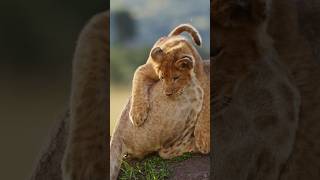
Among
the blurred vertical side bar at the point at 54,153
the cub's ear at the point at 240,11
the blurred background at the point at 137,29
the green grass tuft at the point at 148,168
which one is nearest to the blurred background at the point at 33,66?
the blurred vertical side bar at the point at 54,153

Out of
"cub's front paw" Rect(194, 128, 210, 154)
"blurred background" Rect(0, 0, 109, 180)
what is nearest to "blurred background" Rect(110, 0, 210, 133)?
"blurred background" Rect(0, 0, 109, 180)

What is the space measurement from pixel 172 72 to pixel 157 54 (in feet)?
0.47

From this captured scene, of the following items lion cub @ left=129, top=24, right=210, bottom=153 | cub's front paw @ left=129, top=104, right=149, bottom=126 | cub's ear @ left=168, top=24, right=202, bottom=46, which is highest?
cub's ear @ left=168, top=24, right=202, bottom=46

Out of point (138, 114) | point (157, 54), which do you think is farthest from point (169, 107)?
point (157, 54)

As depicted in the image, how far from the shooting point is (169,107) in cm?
456

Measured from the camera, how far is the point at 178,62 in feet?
14.8

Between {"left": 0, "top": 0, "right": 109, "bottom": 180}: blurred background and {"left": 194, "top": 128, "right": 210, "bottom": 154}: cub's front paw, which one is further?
{"left": 194, "top": 128, "right": 210, "bottom": 154}: cub's front paw

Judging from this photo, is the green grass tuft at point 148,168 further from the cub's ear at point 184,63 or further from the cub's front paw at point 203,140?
the cub's ear at point 184,63

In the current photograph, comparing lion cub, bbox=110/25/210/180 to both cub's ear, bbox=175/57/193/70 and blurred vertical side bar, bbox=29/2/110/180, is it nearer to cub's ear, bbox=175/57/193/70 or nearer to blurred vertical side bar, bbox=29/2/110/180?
cub's ear, bbox=175/57/193/70

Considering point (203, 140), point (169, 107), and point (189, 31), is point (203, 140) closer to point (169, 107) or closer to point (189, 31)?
point (169, 107)

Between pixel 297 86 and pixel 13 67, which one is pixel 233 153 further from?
pixel 13 67

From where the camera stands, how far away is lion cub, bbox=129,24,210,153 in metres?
4.50

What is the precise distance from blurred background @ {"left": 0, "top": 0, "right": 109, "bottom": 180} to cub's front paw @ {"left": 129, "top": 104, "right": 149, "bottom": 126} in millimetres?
406

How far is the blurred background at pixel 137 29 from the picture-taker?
175 inches
